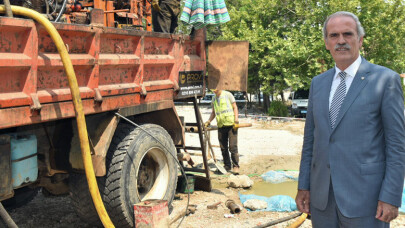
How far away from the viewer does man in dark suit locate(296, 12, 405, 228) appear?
2244mm

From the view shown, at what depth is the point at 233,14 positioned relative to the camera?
2233 centimetres

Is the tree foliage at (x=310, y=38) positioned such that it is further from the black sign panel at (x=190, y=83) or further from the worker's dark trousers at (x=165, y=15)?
the worker's dark trousers at (x=165, y=15)

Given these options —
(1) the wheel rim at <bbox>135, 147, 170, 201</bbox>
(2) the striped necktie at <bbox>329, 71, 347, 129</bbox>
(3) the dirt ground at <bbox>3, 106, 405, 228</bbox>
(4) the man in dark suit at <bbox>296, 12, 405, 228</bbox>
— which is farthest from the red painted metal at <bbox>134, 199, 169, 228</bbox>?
(2) the striped necktie at <bbox>329, 71, 347, 129</bbox>

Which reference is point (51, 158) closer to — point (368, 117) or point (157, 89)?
point (157, 89)

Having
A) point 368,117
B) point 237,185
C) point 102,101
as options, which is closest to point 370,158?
point 368,117

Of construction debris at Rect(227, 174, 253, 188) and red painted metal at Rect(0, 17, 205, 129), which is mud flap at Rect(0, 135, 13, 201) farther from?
construction debris at Rect(227, 174, 253, 188)

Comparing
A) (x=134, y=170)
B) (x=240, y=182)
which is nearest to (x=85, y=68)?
(x=134, y=170)

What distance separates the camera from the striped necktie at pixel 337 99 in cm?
244

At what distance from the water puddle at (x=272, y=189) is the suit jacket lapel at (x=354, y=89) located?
161 inches

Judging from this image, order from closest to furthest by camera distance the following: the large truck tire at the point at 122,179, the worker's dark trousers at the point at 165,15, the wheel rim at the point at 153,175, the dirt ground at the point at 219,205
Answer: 1. the large truck tire at the point at 122,179
2. the wheel rim at the point at 153,175
3. the dirt ground at the point at 219,205
4. the worker's dark trousers at the point at 165,15

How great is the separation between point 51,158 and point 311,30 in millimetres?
16219

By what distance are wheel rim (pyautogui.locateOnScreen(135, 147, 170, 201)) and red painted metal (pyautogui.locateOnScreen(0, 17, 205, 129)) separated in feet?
2.35

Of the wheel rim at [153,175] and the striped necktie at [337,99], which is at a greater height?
the striped necktie at [337,99]

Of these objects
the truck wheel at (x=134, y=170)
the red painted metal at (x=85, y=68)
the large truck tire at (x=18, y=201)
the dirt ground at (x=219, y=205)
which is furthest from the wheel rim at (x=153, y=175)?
the large truck tire at (x=18, y=201)
